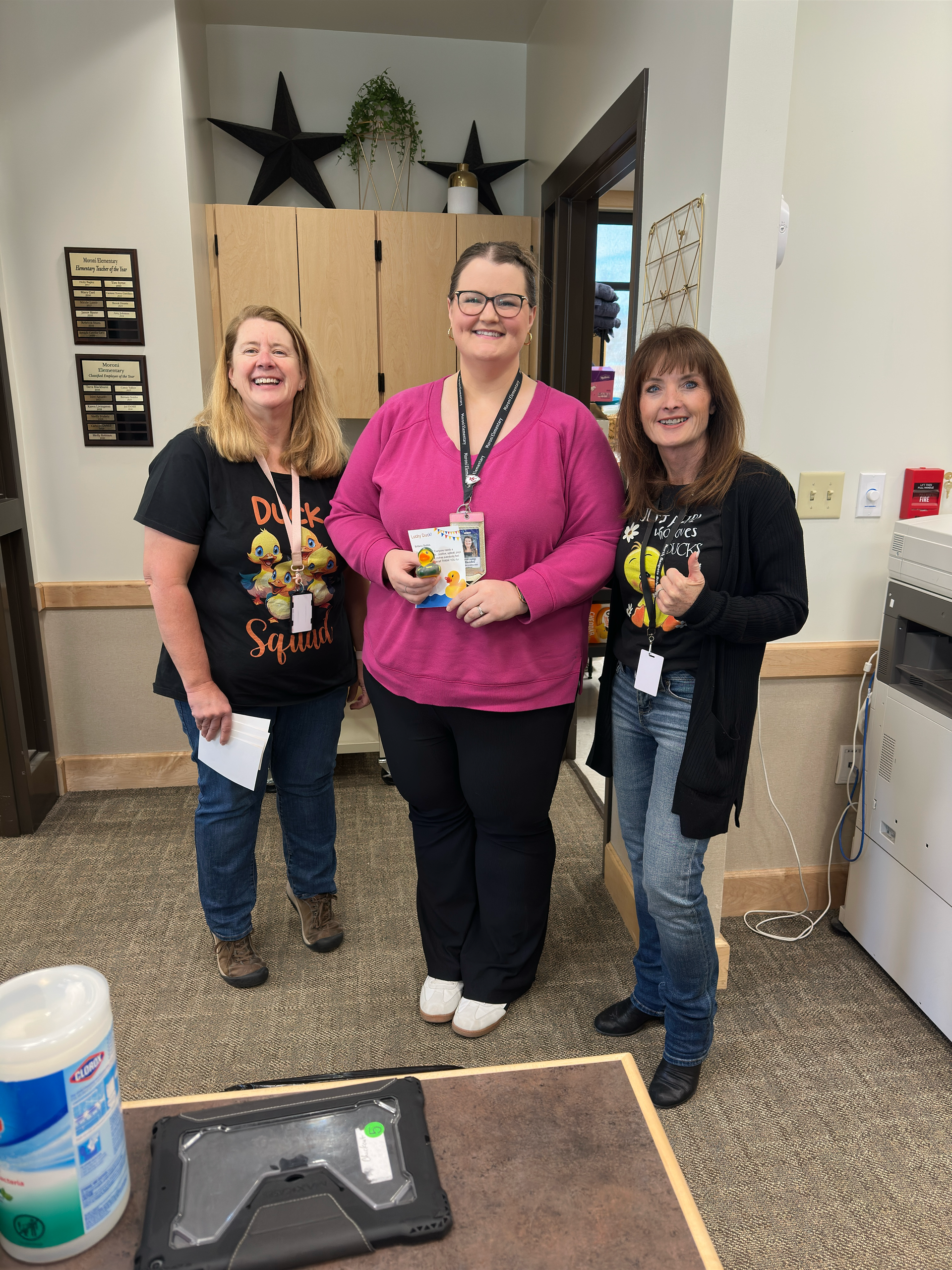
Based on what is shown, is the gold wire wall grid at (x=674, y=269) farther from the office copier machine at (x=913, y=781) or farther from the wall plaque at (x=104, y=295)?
the wall plaque at (x=104, y=295)

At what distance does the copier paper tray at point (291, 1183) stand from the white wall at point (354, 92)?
12.0ft

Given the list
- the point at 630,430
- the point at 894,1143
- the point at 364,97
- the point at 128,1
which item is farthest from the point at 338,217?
the point at 894,1143

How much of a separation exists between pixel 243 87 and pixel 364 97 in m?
0.50

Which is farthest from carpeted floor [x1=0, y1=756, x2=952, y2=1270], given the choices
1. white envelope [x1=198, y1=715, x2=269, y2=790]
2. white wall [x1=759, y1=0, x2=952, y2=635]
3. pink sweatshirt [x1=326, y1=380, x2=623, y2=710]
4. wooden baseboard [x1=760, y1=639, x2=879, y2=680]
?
white wall [x1=759, y1=0, x2=952, y2=635]

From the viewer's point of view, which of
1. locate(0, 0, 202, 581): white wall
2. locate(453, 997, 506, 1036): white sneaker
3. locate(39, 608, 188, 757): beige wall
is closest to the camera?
locate(453, 997, 506, 1036): white sneaker

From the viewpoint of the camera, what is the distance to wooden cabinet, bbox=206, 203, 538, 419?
3324 millimetres

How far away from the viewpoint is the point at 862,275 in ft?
6.62

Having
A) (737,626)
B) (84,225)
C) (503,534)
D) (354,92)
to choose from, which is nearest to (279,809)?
(503,534)

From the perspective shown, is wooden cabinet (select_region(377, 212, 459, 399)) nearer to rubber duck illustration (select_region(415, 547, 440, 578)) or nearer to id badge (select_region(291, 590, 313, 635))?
id badge (select_region(291, 590, 313, 635))

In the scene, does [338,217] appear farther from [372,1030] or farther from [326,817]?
[372,1030]

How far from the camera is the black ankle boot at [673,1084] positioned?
1.74 m

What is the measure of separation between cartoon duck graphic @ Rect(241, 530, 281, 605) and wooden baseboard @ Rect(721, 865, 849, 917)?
1488 millimetres

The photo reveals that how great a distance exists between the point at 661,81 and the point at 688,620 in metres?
1.44

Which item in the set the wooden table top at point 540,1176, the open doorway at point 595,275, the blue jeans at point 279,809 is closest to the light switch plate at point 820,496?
the open doorway at point 595,275
